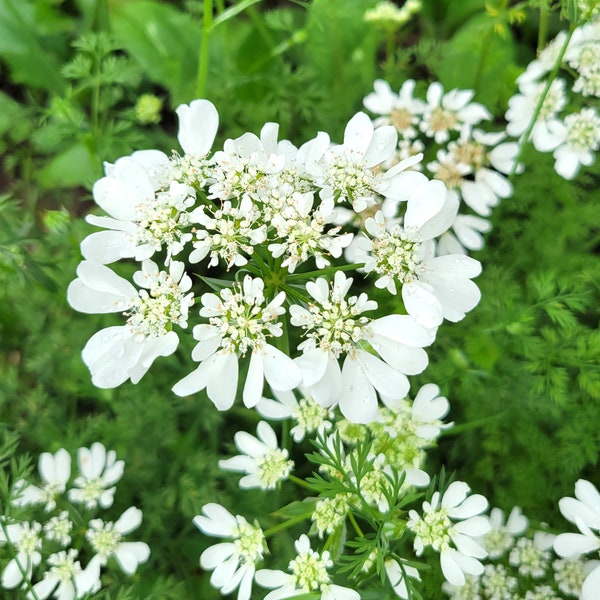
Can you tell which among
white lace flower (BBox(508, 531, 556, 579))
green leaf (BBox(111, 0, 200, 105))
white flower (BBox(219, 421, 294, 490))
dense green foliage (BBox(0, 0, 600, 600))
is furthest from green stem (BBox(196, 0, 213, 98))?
white lace flower (BBox(508, 531, 556, 579))

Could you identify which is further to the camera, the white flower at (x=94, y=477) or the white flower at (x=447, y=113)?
the white flower at (x=447, y=113)

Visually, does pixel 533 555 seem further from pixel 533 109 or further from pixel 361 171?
pixel 533 109

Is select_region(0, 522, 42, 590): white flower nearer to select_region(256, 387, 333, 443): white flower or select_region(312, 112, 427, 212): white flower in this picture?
select_region(256, 387, 333, 443): white flower

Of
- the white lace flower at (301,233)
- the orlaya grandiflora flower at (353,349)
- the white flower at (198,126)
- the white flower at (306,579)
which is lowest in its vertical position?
the white flower at (306,579)

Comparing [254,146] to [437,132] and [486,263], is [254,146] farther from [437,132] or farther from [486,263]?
[486,263]

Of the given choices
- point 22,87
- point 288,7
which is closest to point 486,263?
point 288,7

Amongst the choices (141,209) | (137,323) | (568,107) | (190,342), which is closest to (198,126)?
(141,209)

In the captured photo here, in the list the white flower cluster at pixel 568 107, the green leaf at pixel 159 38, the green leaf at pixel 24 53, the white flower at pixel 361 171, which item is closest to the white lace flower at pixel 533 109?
the white flower cluster at pixel 568 107

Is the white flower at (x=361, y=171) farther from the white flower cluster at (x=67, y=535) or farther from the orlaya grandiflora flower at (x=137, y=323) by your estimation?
the white flower cluster at (x=67, y=535)
